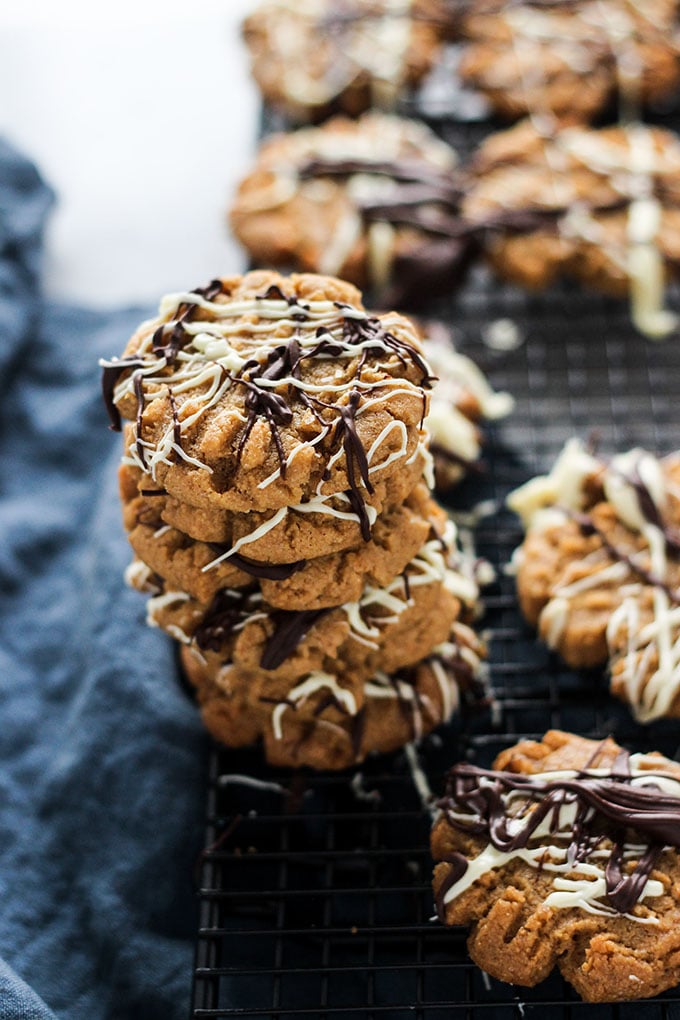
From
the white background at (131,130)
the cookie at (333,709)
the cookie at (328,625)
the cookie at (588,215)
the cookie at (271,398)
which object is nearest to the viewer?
the cookie at (271,398)

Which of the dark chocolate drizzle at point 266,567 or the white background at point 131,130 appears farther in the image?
the white background at point 131,130

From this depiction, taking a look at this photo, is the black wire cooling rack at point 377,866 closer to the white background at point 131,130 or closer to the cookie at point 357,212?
the cookie at point 357,212

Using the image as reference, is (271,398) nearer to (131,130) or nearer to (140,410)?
(140,410)

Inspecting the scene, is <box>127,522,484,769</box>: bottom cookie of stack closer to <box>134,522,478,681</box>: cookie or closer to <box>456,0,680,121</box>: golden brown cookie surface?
<box>134,522,478,681</box>: cookie

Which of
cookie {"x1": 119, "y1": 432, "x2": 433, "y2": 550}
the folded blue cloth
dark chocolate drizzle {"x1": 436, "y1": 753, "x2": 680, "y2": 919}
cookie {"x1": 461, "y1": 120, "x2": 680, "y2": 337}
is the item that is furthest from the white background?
dark chocolate drizzle {"x1": 436, "y1": 753, "x2": 680, "y2": 919}

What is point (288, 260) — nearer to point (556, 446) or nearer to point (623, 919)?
point (556, 446)

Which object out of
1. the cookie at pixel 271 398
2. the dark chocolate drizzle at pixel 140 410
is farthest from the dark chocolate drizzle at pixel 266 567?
the dark chocolate drizzle at pixel 140 410

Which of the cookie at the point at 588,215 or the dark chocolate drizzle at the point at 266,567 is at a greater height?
the dark chocolate drizzle at the point at 266,567
